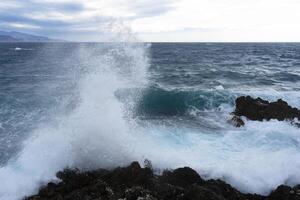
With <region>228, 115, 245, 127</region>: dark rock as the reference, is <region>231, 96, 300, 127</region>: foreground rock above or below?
above

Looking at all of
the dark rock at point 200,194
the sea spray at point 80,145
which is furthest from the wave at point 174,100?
the dark rock at point 200,194

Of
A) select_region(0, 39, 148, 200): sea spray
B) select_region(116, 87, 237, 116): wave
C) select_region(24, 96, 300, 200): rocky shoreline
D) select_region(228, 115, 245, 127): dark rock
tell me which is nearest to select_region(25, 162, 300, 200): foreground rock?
select_region(24, 96, 300, 200): rocky shoreline

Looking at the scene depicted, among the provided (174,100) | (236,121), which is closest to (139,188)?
(236,121)

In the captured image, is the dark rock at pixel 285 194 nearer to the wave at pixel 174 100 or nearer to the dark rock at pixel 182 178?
the dark rock at pixel 182 178

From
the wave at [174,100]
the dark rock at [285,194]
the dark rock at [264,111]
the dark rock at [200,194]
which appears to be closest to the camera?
the dark rock at [200,194]

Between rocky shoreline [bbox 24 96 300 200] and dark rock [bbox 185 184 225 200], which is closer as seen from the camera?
dark rock [bbox 185 184 225 200]

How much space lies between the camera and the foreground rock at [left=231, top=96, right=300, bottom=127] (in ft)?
52.1

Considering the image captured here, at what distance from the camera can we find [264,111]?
1634 centimetres

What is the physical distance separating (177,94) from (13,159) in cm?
1251

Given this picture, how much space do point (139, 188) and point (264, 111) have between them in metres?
10.1

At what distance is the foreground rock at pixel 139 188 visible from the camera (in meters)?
7.83

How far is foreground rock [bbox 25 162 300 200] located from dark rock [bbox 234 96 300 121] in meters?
7.47

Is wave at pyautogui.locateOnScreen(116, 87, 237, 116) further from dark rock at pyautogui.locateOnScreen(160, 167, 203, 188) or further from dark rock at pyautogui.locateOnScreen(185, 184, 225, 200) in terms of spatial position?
dark rock at pyautogui.locateOnScreen(185, 184, 225, 200)

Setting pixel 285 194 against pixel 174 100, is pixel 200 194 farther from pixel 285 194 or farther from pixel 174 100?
pixel 174 100
